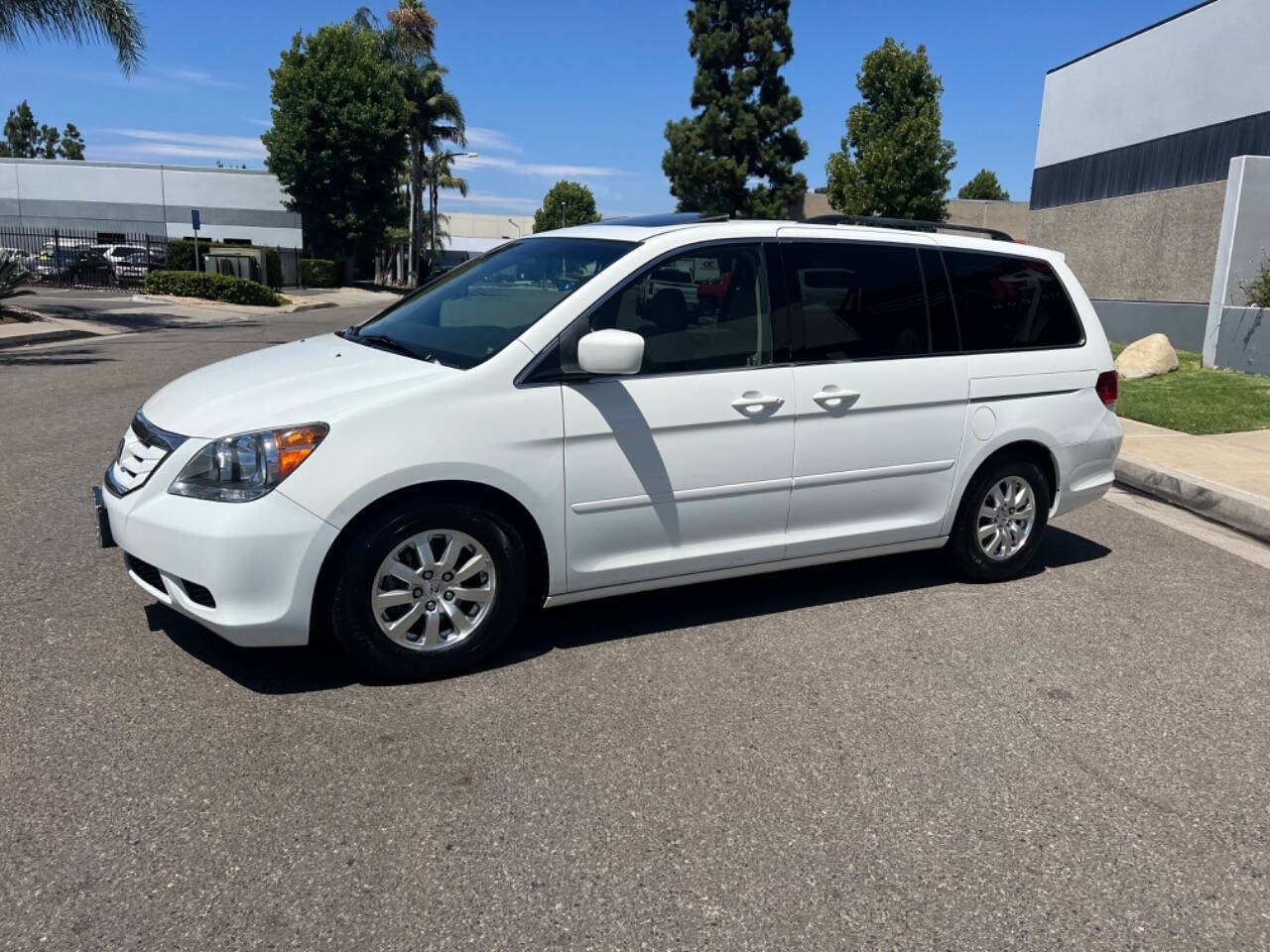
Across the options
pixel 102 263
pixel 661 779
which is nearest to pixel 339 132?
pixel 102 263

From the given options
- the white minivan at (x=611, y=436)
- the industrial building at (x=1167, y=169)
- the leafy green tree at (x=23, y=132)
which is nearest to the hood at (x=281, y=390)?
the white minivan at (x=611, y=436)

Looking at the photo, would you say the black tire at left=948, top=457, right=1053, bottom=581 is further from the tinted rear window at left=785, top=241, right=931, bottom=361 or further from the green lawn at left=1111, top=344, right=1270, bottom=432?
the green lawn at left=1111, top=344, right=1270, bottom=432

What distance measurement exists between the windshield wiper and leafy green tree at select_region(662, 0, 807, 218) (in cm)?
4915

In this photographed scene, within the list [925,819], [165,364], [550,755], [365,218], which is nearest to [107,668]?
[550,755]

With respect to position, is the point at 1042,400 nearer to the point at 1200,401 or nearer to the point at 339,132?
the point at 1200,401

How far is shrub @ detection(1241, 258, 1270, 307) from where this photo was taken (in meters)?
14.2

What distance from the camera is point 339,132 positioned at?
146ft

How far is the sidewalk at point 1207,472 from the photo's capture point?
24.0 ft

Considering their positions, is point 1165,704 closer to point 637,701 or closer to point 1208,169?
point 637,701

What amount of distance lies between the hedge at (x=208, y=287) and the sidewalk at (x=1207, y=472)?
1043 inches

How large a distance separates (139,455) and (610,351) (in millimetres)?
1874

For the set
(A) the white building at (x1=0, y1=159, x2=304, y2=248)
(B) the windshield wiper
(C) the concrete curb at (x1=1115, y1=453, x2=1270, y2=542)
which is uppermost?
(A) the white building at (x1=0, y1=159, x2=304, y2=248)

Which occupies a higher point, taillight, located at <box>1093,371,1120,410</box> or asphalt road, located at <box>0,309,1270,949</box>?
taillight, located at <box>1093,371,1120,410</box>

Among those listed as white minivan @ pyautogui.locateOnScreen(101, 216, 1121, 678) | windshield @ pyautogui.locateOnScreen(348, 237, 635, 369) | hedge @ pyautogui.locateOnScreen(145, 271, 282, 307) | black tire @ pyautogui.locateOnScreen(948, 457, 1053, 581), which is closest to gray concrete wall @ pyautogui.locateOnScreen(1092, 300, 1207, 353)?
black tire @ pyautogui.locateOnScreen(948, 457, 1053, 581)
